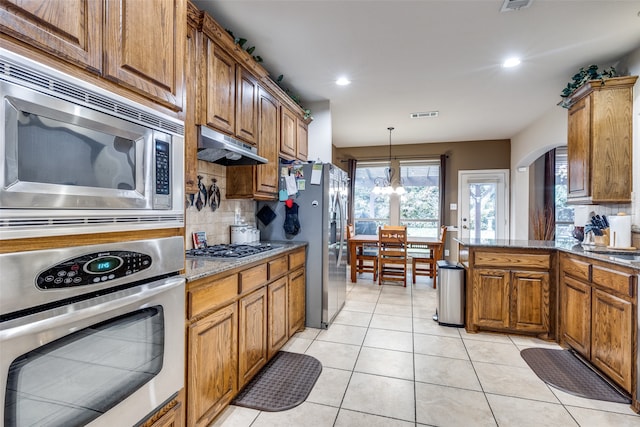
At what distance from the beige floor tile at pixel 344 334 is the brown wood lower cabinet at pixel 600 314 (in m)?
1.71

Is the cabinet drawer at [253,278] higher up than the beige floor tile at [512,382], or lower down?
higher up

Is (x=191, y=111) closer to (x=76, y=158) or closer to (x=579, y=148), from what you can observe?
(x=76, y=158)

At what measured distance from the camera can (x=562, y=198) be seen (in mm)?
5762

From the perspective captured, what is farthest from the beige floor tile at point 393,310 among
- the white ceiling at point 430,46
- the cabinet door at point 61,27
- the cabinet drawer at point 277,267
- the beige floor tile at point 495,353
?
the cabinet door at point 61,27

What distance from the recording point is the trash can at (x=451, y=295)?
3189mm

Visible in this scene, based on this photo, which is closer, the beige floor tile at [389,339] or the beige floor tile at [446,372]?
the beige floor tile at [446,372]

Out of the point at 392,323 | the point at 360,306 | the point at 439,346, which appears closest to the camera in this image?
the point at 439,346

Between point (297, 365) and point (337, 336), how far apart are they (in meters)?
0.65

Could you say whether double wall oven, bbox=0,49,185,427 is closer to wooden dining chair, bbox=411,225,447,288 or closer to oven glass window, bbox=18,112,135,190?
oven glass window, bbox=18,112,135,190

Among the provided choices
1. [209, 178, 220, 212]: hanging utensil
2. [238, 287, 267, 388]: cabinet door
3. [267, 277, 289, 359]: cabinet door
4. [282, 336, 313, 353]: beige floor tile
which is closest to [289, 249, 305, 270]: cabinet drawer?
[267, 277, 289, 359]: cabinet door

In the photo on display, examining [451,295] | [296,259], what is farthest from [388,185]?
[296,259]

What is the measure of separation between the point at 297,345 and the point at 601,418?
2.06 metres

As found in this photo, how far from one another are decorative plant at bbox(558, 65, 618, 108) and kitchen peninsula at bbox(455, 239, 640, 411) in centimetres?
147

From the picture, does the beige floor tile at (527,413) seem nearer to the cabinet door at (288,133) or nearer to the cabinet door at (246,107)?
the cabinet door at (246,107)
